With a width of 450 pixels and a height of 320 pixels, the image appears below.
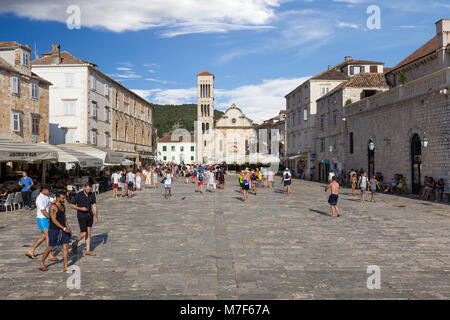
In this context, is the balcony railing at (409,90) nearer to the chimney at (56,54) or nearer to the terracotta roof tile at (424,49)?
the terracotta roof tile at (424,49)

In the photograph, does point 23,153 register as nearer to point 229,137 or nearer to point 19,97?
point 19,97

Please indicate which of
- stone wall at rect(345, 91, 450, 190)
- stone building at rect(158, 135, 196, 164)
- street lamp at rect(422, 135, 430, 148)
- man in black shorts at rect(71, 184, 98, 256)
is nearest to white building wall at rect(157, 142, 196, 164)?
stone building at rect(158, 135, 196, 164)

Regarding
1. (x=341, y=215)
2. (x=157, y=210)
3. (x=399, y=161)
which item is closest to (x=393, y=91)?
(x=399, y=161)

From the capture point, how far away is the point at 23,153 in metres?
13.9

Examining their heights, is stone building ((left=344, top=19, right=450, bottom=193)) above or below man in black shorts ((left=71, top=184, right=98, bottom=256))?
above

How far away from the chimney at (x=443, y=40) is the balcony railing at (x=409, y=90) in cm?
255

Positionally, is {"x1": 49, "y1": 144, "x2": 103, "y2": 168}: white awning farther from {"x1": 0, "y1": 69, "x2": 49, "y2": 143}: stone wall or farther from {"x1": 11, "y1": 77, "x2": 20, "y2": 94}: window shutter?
{"x1": 11, "y1": 77, "x2": 20, "y2": 94}: window shutter

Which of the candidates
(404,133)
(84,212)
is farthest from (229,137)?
(84,212)

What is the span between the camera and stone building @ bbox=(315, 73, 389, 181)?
31906 millimetres

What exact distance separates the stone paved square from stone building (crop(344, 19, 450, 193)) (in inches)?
298

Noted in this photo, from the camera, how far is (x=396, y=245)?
8.28 m

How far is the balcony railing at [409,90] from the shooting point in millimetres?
17969

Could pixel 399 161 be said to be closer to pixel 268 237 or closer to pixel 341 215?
pixel 341 215

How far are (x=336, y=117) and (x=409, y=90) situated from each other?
12.5 metres
